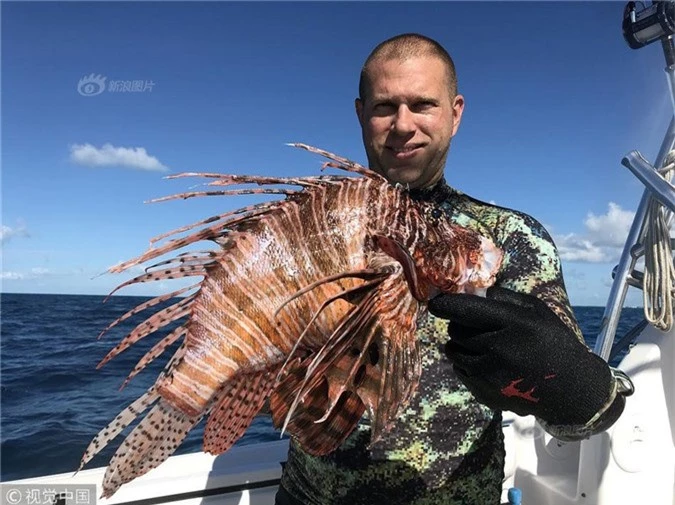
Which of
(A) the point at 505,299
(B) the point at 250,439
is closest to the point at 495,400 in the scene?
(A) the point at 505,299

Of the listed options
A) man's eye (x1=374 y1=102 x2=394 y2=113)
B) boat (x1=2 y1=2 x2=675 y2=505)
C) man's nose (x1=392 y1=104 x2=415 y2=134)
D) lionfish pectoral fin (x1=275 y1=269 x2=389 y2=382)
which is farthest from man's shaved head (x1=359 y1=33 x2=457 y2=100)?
boat (x1=2 y1=2 x2=675 y2=505)

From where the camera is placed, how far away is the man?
6.46 feet

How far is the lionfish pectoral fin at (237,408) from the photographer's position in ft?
6.28

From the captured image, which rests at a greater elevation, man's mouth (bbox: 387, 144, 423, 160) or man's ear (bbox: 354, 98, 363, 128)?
man's ear (bbox: 354, 98, 363, 128)

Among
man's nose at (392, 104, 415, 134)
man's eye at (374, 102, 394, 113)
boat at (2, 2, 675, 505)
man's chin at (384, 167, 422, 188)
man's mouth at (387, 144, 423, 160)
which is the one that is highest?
man's eye at (374, 102, 394, 113)

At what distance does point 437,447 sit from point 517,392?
703 millimetres

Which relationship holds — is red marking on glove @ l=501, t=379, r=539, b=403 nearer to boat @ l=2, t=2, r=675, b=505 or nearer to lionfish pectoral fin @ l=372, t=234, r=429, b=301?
lionfish pectoral fin @ l=372, t=234, r=429, b=301

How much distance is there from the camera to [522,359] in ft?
6.39

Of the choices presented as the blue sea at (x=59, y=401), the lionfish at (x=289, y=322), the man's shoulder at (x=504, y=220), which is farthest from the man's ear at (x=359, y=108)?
the blue sea at (x=59, y=401)

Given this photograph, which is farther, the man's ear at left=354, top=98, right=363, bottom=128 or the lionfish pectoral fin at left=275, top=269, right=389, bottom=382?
the man's ear at left=354, top=98, right=363, bottom=128

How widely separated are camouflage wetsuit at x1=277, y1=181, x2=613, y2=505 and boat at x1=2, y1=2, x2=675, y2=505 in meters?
1.58

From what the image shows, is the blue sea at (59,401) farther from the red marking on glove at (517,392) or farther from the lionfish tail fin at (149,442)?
the lionfish tail fin at (149,442)

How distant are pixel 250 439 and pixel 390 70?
819cm

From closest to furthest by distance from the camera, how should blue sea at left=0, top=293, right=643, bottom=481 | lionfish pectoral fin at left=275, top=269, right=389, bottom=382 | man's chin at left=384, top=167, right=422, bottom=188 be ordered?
1. lionfish pectoral fin at left=275, top=269, right=389, bottom=382
2. man's chin at left=384, top=167, right=422, bottom=188
3. blue sea at left=0, top=293, right=643, bottom=481
